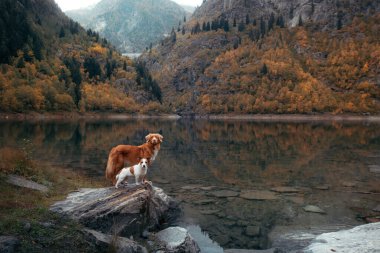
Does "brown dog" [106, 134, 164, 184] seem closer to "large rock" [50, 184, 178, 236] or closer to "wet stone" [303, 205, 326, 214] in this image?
"large rock" [50, 184, 178, 236]

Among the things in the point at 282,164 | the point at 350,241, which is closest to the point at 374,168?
the point at 282,164

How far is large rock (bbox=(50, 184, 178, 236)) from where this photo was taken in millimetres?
12266

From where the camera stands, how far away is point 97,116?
163000mm

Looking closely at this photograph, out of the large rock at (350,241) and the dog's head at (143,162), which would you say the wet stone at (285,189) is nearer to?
the large rock at (350,241)

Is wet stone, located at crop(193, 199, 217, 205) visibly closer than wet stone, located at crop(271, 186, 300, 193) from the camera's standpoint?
Yes

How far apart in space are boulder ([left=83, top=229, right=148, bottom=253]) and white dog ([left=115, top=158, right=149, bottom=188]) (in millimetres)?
3704

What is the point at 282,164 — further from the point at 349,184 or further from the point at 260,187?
the point at 260,187

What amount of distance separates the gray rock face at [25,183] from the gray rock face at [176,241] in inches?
270

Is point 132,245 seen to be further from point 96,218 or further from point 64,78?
point 64,78

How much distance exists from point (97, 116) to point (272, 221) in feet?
506

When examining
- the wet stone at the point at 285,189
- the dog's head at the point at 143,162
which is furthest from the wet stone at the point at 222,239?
the wet stone at the point at 285,189

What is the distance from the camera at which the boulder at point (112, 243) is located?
1044 centimetres

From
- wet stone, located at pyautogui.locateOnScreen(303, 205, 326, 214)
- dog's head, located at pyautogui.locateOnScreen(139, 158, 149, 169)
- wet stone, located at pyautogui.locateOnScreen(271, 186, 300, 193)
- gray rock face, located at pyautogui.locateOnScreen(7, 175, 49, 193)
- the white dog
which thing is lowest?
Answer: wet stone, located at pyautogui.locateOnScreen(271, 186, 300, 193)

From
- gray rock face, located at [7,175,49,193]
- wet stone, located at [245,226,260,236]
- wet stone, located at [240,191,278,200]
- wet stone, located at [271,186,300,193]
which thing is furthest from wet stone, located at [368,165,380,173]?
gray rock face, located at [7,175,49,193]
